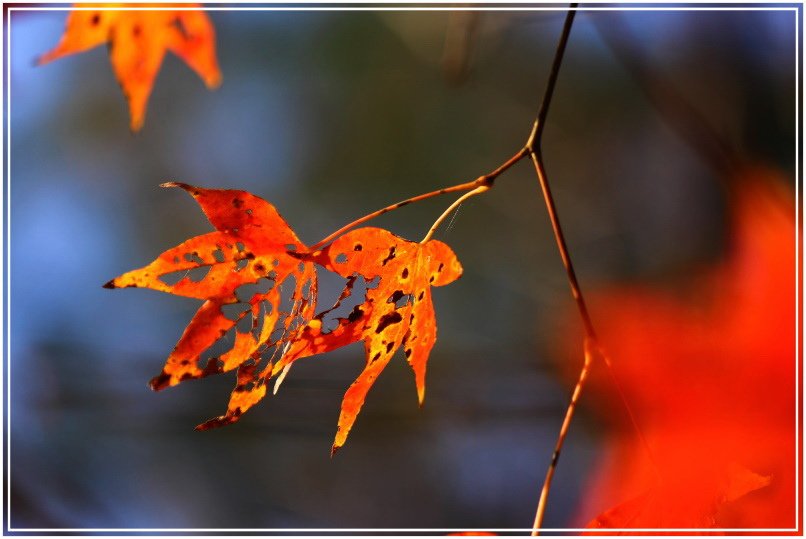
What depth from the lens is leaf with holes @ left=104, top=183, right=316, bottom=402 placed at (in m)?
0.56

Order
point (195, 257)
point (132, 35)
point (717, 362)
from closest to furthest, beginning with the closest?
point (195, 257)
point (132, 35)
point (717, 362)

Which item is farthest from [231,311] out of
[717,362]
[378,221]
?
[717,362]

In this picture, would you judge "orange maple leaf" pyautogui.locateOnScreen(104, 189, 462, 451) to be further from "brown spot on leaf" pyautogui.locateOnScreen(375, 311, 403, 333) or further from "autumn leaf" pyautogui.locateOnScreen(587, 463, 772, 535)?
"autumn leaf" pyautogui.locateOnScreen(587, 463, 772, 535)

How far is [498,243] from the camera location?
6.48 ft

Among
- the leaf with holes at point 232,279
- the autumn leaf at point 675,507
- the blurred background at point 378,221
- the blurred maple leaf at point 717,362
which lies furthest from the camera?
the blurred background at point 378,221

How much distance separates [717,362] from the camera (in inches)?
60.3

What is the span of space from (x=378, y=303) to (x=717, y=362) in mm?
1223

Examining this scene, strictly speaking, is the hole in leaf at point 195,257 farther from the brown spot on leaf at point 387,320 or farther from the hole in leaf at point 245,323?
the brown spot on leaf at point 387,320

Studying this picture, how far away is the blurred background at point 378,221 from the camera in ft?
5.71

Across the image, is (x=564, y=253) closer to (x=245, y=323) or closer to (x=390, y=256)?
(x=390, y=256)

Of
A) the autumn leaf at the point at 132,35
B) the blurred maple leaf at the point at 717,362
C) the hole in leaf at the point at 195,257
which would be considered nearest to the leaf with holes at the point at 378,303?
the hole in leaf at the point at 195,257

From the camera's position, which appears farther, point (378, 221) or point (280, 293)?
point (378, 221)

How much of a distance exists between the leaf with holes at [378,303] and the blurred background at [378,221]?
3.70 feet

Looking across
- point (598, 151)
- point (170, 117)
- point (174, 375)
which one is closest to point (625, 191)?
point (598, 151)
